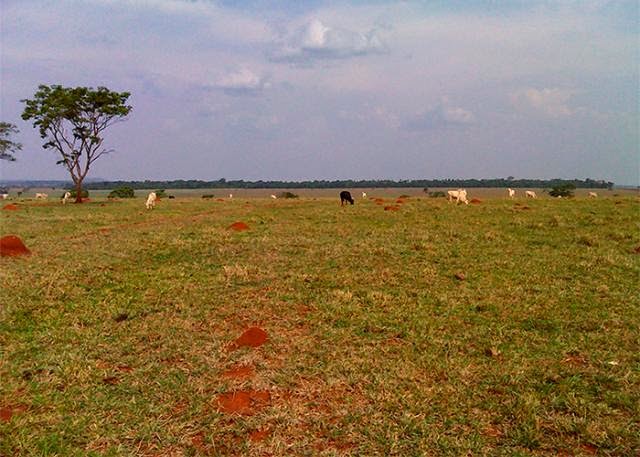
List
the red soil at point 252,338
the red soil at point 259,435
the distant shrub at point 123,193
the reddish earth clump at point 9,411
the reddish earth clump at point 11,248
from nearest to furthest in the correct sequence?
the red soil at point 259,435 < the reddish earth clump at point 9,411 < the red soil at point 252,338 < the reddish earth clump at point 11,248 < the distant shrub at point 123,193

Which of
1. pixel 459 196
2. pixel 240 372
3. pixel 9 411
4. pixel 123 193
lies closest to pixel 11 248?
pixel 9 411

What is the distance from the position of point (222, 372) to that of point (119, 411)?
1.28 meters

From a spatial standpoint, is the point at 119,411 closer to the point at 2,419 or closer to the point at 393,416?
the point at 2,419

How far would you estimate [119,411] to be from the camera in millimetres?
5145

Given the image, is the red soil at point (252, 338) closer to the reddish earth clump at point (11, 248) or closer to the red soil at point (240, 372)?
the red soil at point (240, 372)

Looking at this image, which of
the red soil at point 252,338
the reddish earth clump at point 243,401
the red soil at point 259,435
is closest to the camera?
the red soil at point 259,435

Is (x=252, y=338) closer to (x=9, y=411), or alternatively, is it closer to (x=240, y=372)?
(x=240, y=372)

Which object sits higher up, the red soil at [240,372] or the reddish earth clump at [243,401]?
the red soil at [240,372]

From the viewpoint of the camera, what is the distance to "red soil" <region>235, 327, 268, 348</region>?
6673 mm

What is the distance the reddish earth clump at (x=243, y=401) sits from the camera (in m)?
5.12

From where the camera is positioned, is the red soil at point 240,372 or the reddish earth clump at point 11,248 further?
the reddish earth clump at point 11,248

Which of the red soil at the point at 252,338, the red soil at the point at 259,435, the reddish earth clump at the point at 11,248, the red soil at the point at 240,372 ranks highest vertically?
the reddish earth clump at the point at 11,248

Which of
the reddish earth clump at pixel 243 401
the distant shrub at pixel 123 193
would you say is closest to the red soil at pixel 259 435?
the reddish earth clump at pixel 243 401

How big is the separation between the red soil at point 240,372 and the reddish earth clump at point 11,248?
9439mm
